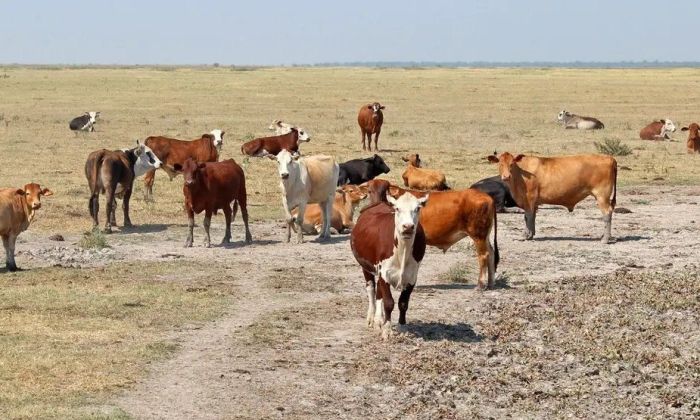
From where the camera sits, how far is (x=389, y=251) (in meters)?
11.1

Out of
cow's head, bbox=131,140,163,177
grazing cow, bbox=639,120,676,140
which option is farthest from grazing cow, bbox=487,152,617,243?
grazing cow, bbox=639,120,676,140

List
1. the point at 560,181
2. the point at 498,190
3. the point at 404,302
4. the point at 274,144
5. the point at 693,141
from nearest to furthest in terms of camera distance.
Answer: the point at 404,302, the point at 560,181, the point at 498,190, the point at 274,144, the point at 693,141

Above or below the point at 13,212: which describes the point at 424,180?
below

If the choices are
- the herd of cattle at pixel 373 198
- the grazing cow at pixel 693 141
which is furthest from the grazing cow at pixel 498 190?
the grazing cow at pixel 693 141

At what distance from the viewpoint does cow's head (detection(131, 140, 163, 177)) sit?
20.4 m

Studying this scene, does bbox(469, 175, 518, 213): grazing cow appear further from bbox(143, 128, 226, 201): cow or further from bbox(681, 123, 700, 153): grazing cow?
bbox(681, 123, 700, 153): grazing cow

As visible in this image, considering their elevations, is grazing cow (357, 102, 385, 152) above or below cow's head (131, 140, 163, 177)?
below

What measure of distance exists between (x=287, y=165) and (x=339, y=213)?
1649mm

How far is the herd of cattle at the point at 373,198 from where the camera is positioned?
11227 mm

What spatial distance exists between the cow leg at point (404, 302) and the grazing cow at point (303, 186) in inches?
232

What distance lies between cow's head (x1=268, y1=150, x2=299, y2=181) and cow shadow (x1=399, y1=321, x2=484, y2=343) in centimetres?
567

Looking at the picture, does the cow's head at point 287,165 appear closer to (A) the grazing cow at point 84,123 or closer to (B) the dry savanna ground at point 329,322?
(B) the dry savanna ground at point 329,322

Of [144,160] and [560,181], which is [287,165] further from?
[144,160]

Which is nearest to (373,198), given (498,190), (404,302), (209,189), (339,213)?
(404,302)
